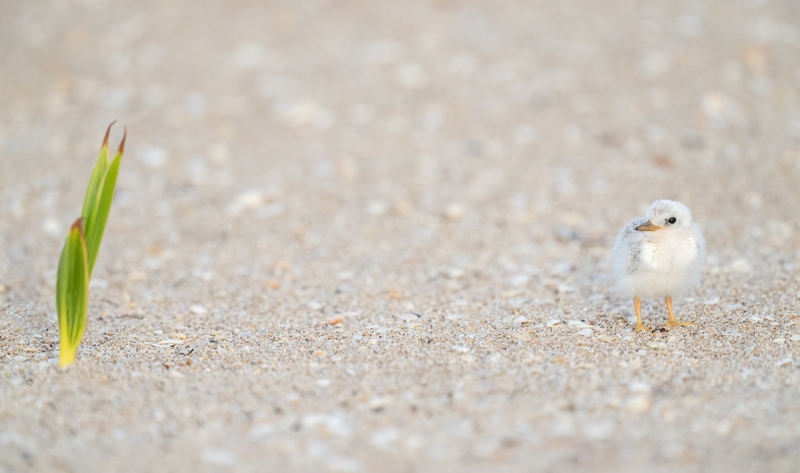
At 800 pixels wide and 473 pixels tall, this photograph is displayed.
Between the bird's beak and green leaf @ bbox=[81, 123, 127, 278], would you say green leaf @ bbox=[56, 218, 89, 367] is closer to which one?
green leaf @ bbox=[81, 123, 127, 278]

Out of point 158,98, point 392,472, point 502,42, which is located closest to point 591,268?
point 392,472

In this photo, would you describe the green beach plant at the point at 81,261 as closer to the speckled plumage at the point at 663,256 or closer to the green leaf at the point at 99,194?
the green leaf at the point at 99,194

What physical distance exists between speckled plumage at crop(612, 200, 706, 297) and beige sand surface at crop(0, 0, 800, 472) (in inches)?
9.3

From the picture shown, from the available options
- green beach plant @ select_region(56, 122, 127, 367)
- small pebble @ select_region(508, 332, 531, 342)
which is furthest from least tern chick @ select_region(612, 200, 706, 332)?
green beach plant @ select_region(56, 122, 127, 367)

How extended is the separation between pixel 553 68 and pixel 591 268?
2.82 meters

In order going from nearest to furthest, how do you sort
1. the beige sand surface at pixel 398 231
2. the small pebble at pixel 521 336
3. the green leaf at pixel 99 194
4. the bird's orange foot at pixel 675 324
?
the beige sand surface at pixel 398 231 < the green leaf at pixel 99 194 < the small pebble at pixel 521 336 < the bird's orange foot at pixel 675 324

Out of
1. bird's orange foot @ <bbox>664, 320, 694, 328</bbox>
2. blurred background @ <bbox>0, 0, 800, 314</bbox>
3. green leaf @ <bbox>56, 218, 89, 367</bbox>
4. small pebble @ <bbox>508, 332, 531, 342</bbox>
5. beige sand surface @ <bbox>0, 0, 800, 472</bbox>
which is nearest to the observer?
beige sand surface @ <bbox>0, 0, 800, 472</bbox>

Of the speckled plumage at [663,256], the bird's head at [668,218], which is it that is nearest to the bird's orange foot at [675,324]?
the speckled plumage at [663,256]

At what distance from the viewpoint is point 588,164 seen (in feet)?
19.7

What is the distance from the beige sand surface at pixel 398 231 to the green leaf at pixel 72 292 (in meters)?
0.12

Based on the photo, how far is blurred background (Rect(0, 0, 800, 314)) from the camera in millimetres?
5164

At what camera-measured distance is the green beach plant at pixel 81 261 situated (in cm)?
308

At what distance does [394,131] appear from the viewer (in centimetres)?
643

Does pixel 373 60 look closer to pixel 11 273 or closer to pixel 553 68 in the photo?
pixel 553 68
